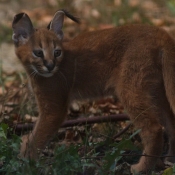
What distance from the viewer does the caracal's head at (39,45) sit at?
6.14 m

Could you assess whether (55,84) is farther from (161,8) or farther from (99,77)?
(161,8)

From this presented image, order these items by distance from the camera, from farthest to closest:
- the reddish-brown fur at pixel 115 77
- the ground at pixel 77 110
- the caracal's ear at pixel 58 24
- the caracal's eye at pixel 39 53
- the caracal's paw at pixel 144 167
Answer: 1. the caracal's ear at pixel 58 24
2. the caracal's eye at pixel 39 53
3. the reddish-brown fur at pixel 115 77
4. the caracal's paw at pixel 144 167
5. the ground at pixel 77 110

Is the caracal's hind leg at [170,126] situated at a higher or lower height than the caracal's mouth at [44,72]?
lower

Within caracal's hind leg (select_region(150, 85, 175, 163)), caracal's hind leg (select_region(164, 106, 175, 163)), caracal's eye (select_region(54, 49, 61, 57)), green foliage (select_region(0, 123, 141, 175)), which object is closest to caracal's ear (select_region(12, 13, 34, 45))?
caracal's eye (select_region(54, 49, 61, 57))

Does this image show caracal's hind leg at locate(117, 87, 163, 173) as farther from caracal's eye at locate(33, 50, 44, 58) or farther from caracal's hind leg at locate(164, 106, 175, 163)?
caracal's eye at locate(33, 50, 44, 58)

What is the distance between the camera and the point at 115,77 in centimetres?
625

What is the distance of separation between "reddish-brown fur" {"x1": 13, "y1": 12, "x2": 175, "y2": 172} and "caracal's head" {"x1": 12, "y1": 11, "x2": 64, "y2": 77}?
0.04ft

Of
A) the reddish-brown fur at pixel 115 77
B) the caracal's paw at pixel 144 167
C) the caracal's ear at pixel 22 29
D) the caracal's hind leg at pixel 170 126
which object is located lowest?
the caracal's paw at pixel 144 167

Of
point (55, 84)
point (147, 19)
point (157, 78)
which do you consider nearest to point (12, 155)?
point (55, 84)

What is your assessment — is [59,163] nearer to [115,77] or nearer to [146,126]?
[146,126]

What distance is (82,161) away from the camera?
17.2 feet

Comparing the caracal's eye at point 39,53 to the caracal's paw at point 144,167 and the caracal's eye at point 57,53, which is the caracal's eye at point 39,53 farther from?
the caracal's paw at point 144,167

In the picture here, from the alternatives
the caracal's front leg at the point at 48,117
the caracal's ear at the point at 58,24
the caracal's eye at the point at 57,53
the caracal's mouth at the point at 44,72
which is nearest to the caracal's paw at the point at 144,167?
the caracal's front leg at the point at 48,117

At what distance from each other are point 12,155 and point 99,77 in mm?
1522
